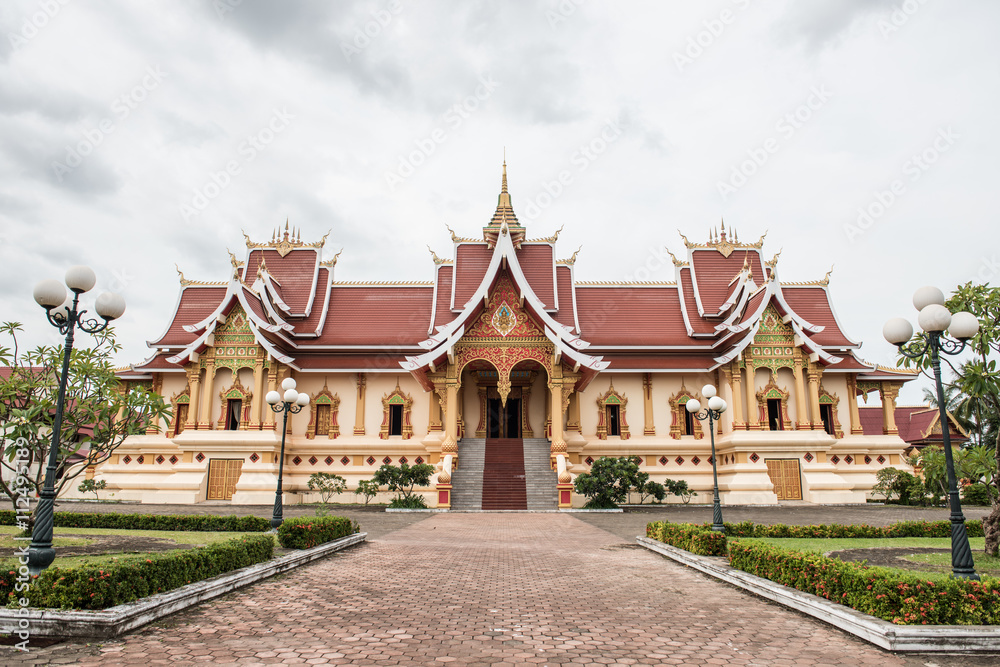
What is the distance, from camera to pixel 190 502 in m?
20.4

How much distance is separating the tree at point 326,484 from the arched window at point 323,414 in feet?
5.46

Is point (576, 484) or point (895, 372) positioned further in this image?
point (895, 372)

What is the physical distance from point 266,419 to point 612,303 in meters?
13.8

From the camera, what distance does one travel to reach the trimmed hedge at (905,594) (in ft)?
16.5

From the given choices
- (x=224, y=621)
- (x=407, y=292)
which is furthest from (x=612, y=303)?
(x=224, y=621)

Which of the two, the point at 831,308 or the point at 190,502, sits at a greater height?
the point at 831,308

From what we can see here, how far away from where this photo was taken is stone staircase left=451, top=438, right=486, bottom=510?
19.1m

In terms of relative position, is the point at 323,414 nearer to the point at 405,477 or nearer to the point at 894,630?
the point at 405,477

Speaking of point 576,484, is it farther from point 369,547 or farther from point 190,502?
point 190,502

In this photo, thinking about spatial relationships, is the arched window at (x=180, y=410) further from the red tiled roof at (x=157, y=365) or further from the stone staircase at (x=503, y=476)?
the stone staircase at (x=503, y=476)

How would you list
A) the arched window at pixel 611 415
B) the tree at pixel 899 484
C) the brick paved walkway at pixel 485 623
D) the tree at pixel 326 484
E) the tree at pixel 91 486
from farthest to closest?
the arched window at pixel 611 415 → the tree at pixel 899 484 → the tree at pixel 91 486 → the tree at pixel 326 484 → the brick paved walkway at pixel 485 623

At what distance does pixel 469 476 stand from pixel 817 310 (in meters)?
15.5

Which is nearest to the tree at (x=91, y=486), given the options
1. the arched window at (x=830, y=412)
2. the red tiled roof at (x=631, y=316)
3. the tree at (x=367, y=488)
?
the tree at (x=367, y=488)

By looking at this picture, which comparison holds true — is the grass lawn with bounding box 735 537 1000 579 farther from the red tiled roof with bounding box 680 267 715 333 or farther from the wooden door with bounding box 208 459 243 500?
the wooden door with bounding box 208 459 243 500
